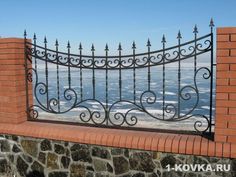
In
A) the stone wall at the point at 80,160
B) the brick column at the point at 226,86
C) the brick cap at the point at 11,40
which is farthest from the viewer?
the brick cap at the point at 11,40

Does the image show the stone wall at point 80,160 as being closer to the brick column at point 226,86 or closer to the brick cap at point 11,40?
the brick column at point 226,86

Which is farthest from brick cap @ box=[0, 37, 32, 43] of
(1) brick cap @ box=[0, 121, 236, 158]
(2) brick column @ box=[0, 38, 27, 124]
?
(1) brick cap @ box=[0, 121, 236, 158]

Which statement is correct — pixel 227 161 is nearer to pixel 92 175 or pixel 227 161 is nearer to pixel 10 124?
pixel 92 175

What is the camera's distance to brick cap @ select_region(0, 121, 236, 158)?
414cm

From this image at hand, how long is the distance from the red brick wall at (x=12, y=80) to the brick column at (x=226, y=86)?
10.8 feet

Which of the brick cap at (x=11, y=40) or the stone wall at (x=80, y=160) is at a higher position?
the brick cap at (x=11, y=40)

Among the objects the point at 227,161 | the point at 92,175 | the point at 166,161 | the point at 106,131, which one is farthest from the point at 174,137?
the point at 92,175

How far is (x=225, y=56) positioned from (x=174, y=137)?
1313mm

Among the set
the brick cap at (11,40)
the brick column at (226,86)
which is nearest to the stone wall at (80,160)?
the brick column at (226,86)

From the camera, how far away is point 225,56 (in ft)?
13.4

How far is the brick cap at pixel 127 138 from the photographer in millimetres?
4141

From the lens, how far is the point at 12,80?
5.35 metres

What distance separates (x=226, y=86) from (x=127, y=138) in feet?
5.10

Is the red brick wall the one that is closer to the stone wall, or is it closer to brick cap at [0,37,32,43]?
brick cap at [0,37,32,43]
